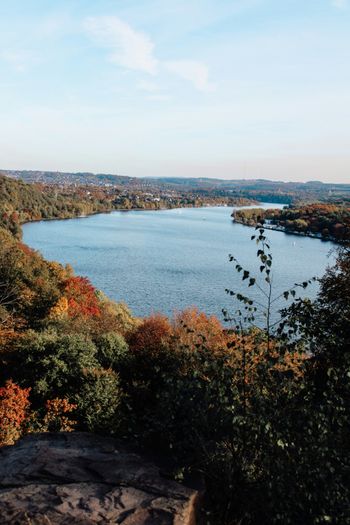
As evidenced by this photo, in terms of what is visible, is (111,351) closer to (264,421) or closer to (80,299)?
(80,299)

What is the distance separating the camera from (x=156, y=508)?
20.2 ft

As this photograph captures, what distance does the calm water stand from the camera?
147 ft

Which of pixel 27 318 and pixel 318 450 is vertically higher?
pixel 318 450

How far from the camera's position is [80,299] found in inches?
1225

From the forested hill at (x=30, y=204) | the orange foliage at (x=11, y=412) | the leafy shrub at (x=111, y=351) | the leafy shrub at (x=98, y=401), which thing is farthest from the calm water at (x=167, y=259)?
Result: the orange foliage at (x=11, y=412)

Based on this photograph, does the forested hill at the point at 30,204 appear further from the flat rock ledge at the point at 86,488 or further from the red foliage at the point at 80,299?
the flat rock ledge at the point at 86,488

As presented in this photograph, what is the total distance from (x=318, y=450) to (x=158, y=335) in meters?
16.2

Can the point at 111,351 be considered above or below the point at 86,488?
below

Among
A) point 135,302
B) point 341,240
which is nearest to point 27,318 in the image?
point 135,302

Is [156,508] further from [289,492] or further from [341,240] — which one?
[341,240]

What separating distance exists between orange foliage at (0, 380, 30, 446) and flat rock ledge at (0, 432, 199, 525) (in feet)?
18.0

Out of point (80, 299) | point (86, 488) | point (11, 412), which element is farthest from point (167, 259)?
point (86, 488)

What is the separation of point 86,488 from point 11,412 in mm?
8441

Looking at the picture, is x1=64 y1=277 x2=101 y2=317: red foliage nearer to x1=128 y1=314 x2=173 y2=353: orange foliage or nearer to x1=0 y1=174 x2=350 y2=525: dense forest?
x1=128 y1=314 x2=173 y2=353: orange foliage
